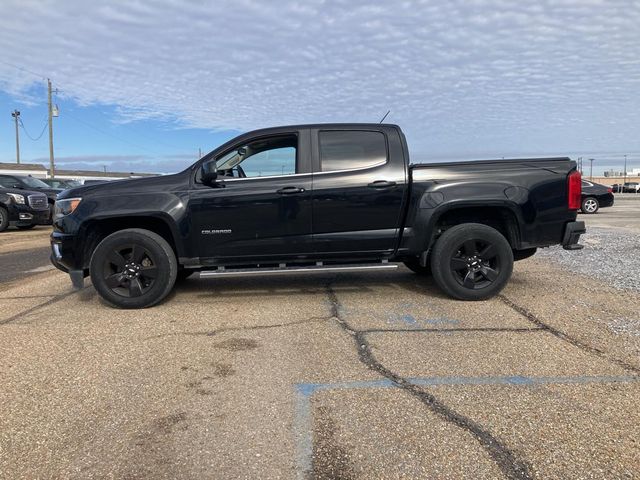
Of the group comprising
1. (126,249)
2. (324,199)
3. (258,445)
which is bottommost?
(258,445)

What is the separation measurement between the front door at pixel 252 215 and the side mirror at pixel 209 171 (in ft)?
0.41

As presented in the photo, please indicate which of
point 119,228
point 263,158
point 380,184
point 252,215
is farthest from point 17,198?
point 380,184

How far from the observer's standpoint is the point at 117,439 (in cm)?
293

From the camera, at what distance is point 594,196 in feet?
66.2

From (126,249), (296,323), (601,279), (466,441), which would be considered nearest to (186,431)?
(466,441)

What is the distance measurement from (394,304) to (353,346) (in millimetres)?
1469

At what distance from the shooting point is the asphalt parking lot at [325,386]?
269 centimetres

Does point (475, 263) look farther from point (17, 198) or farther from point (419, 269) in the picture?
point (17, 198)

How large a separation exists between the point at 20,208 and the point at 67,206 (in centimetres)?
1135

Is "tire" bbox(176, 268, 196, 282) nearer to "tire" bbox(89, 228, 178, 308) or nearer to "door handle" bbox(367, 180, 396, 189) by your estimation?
"tire" bbox(89, 228, 178, 308)

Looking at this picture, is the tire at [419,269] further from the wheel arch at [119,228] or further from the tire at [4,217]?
the tire at [4,217]

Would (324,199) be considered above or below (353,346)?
above

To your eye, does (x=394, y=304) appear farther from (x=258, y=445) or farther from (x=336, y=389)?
(x=258, y=445)

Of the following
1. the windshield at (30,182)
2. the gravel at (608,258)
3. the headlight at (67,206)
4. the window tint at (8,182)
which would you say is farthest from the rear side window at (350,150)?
the windshield at (30,182)
